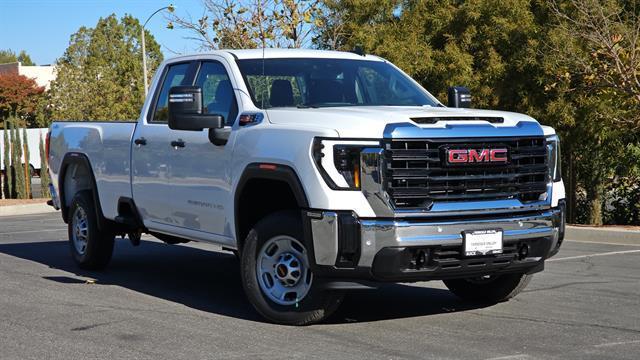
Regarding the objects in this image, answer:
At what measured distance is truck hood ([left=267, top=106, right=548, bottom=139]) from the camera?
22.9 feet

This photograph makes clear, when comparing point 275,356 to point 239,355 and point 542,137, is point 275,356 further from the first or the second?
point 542,137

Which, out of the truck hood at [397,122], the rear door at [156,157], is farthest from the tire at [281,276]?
the rear door at [156,157]

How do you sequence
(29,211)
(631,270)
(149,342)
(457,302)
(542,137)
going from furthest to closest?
(29,211) → (631,270) → (457,302) → (542,137) → (149,342)

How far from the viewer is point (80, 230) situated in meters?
10.9

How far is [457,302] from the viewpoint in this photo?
8695mm

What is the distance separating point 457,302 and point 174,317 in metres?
2.42

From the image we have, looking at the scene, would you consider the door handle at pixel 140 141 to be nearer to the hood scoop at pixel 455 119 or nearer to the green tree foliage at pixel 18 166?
the hood scoop at pixel 455 119

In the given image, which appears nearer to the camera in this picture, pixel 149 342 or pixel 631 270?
pixel 149 342

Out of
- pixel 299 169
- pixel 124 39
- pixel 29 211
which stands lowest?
pixel 29 211

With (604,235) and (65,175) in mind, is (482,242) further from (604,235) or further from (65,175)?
(604,235)

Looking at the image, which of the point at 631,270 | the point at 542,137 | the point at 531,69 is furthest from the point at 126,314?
the point at 531,69

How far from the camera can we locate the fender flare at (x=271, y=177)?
7.14 meters

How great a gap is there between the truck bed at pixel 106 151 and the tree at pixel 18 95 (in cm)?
6646

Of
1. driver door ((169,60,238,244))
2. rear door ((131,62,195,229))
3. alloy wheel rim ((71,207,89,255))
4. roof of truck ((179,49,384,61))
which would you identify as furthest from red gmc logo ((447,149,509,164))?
alloy wheel rim ((71,207,89,255))
